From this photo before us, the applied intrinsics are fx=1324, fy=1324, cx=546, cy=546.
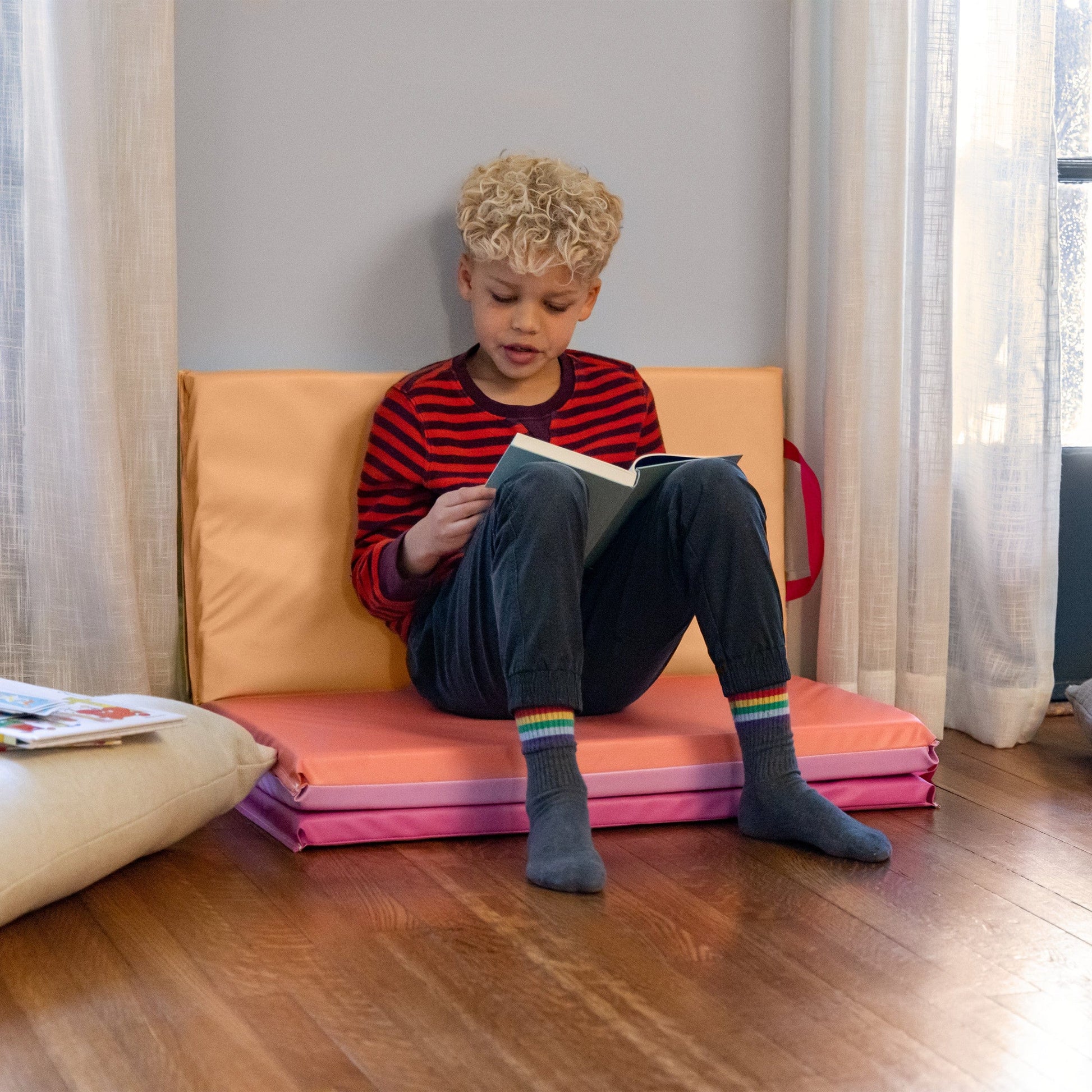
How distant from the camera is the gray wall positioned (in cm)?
193

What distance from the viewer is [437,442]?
1.83 metres

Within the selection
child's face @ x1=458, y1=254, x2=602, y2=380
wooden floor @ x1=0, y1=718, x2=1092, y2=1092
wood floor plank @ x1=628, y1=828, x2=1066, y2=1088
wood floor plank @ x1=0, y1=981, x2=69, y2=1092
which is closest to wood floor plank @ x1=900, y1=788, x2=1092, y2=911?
wooden floor @ x1=0, y1=718, x2=1092, y2=1092

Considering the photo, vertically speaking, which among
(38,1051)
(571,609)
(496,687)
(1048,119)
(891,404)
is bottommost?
(38,1051)

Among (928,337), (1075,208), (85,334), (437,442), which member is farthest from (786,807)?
(1075,208)

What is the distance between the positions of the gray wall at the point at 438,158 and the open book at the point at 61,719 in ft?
2.08

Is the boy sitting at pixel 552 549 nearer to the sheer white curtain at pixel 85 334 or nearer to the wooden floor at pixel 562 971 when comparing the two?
the wooden floor at pixel 562 971

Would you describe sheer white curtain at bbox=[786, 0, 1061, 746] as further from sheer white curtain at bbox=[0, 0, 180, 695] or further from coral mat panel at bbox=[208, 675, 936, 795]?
sheer white curtain at bbox=[0, 0, 180, 695]

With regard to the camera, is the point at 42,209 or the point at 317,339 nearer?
the point at 42,209

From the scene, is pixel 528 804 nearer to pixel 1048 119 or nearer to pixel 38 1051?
pixel 38 1051

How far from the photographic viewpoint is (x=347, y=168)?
1.98 m

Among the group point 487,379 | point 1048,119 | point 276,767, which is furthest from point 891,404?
point 276,767

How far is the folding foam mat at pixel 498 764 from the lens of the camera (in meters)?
1.55

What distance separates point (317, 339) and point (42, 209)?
435 mm

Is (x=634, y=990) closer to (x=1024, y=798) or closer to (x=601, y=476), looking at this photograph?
(x=601, y=476)
